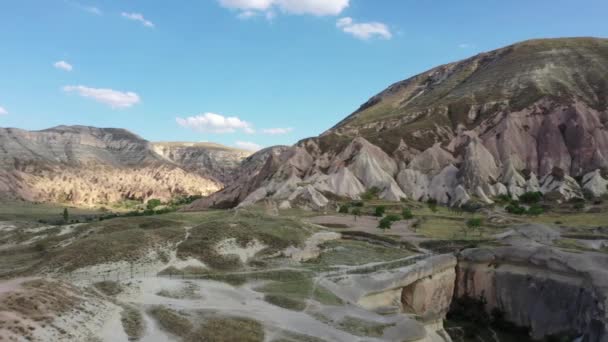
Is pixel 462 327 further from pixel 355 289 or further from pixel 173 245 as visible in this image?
pixel 173 245

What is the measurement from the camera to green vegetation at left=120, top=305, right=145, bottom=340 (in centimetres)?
2359

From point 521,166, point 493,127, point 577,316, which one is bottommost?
point 577,316

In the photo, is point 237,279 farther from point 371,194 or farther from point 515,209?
point 371,194

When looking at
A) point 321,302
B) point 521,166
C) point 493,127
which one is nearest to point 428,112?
point 493,127

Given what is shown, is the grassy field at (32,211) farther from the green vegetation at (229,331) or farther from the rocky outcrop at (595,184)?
the rocky outcrop at (595,184)

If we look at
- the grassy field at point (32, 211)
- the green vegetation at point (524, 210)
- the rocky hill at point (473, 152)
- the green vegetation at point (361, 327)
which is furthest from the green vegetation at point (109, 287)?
the grassy field at point (32, 211)

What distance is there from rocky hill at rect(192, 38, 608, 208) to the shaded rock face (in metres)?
44.2

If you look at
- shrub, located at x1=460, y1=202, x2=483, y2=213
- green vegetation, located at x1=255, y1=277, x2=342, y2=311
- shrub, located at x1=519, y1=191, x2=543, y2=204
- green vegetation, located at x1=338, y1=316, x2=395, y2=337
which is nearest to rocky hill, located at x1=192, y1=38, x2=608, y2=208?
shrub, located at x1=519, y1=191, x2=543, y2=204

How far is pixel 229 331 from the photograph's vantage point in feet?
83.3

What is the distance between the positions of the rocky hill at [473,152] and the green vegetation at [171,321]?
6048 cm

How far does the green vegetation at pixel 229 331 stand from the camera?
80.2 ft

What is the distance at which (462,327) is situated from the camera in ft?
141

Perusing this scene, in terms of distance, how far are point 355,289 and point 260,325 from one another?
→ 1214 cm

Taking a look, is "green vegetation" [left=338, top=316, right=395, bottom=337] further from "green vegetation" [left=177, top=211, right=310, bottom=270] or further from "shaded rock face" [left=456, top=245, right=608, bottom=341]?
"green vegetation" [left=177, top=211, right=310, bottom=270]
